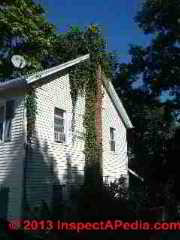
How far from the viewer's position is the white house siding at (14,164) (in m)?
16.6

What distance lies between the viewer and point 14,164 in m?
17.0

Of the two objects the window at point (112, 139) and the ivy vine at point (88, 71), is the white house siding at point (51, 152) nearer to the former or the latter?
the ivy vine at point (88, 71)

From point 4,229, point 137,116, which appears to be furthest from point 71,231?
point 137,116

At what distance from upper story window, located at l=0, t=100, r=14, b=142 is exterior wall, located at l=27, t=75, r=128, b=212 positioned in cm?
129

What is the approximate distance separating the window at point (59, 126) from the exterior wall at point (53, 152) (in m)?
0.23

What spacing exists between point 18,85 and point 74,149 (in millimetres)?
5260

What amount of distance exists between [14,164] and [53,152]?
7.98 ft

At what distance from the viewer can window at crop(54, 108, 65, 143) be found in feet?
64.3

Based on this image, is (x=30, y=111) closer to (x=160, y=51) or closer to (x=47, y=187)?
(x=47, y=187)

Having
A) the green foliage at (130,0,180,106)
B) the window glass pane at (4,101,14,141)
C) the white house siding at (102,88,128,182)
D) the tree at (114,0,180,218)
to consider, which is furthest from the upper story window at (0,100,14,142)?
the green foliage at (130,0,180,106)

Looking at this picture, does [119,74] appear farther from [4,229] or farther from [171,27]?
[4,229]

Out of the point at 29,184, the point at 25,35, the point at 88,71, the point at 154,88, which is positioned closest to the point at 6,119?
the point at 29,184

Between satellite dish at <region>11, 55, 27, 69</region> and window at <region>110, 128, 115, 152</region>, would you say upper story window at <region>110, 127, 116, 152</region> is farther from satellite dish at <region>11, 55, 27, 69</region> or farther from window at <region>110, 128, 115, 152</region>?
satellite dish at <region>11, 55, 27, 69</region>

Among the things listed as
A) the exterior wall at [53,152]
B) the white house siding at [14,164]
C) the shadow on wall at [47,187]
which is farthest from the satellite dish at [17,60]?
Answer: the shadow on wall at [47,187]
